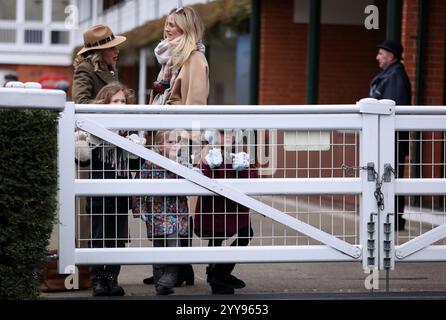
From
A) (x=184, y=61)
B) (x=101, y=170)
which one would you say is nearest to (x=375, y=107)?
(x=184, y=61)

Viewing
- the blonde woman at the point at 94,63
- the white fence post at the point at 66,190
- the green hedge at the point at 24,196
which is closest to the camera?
the green hedge at the point at 24,196

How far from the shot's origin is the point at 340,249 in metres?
6.38

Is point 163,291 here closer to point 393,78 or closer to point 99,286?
point 99,286

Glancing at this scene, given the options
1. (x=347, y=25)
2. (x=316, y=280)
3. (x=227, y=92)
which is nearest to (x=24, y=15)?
(x=227, y=92)

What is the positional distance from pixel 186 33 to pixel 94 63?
72 centimetres

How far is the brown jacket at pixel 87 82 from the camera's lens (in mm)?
7125

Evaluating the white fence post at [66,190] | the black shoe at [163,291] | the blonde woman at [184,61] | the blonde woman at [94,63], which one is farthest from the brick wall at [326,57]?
the white fence post at [66,190]

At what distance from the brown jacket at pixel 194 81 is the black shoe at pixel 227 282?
118 cm

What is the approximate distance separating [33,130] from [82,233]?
1.09 meters

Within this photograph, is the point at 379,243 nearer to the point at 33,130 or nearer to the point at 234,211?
the point at 234,211

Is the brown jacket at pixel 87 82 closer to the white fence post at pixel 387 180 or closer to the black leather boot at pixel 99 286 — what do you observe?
the black leather boot at pixel 99 286

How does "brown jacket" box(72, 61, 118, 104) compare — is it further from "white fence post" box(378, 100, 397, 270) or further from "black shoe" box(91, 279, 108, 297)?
"white fence post" box(378, 100, 397, 270)

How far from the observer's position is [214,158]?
6.33 m

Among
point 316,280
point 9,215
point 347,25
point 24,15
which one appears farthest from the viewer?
point 24,15
